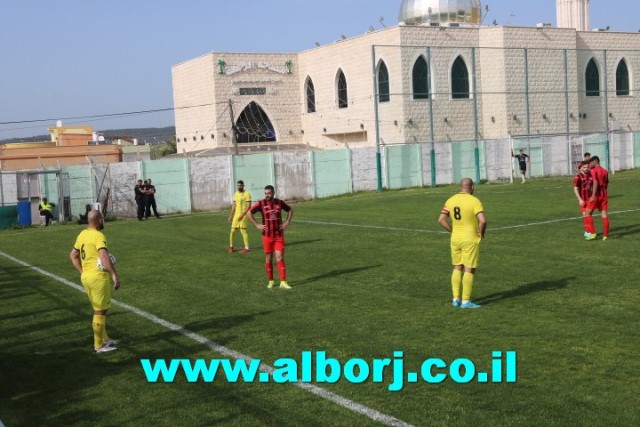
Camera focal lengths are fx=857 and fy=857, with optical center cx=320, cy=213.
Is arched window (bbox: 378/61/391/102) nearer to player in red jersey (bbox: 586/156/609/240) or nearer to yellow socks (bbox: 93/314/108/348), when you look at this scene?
player in red jersey (bbox: 586/156/609/240)

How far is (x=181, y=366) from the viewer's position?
10195 mm

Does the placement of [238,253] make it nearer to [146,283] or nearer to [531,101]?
[146,283]

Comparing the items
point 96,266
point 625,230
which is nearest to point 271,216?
point 96,266

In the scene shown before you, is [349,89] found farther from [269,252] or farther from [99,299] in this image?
[99,299]

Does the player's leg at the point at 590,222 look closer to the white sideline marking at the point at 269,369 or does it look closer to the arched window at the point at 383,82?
the white sideline marking at the point at 269,369

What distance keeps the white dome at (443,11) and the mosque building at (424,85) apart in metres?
0.07

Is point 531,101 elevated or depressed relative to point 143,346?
elevated

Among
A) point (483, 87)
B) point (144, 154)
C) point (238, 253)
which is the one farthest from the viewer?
point (144, 154)

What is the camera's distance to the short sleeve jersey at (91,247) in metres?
11.0

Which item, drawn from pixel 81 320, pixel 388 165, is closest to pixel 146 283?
pixel 81 320

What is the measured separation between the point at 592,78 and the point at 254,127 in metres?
25.9

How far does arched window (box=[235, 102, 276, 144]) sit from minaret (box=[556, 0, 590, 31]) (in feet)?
83.9

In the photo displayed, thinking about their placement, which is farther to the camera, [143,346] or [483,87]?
[483,87]

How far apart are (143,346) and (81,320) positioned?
8.69 ft
